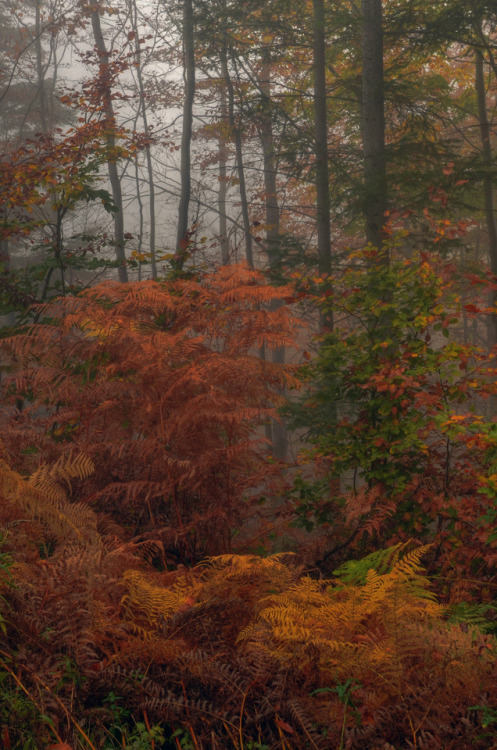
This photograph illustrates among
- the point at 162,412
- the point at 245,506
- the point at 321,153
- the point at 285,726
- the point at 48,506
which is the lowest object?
the point at 285,726

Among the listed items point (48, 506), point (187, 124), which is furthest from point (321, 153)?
point (48, 506)

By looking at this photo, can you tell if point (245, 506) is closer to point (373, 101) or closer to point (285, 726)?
point (285, 726)

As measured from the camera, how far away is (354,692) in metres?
2.34

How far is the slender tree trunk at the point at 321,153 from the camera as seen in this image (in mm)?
11078

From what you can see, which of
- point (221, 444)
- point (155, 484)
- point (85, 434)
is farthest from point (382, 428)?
point (85, 434)

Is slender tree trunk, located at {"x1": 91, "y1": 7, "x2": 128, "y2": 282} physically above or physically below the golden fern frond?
above

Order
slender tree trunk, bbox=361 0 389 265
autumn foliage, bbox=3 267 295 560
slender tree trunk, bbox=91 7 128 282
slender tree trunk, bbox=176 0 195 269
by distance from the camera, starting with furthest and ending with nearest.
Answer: slender tree trunk, bbox=176 0 195 269, slender tree trunk, bbox=361 0 389 265, slender tree trunk, bbox=91 7 128 282, autumn foliage, bbox=3 267 295 560

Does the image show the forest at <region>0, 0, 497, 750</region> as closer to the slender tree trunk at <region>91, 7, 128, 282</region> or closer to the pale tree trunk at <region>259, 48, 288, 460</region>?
the slender tree trunk at <region>91, 7, 128, 282</region>

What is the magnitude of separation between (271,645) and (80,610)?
798mm

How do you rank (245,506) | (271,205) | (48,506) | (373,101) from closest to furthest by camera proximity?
1. (48,506)
2. (245,506)
3. (373,101)
4. (271,205)

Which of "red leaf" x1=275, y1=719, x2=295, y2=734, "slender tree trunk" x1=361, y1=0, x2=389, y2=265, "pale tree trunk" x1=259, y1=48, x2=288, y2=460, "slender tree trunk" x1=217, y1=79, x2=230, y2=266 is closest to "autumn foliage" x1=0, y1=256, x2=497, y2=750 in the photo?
"red leaf" x1=275, y1=719, x2=295, y2=734

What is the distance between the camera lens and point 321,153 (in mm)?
11219

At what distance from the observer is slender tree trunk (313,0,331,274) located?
11.1 metres

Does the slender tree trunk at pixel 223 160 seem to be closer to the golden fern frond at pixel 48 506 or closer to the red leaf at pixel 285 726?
the golden fern frond at pixel 48 506
